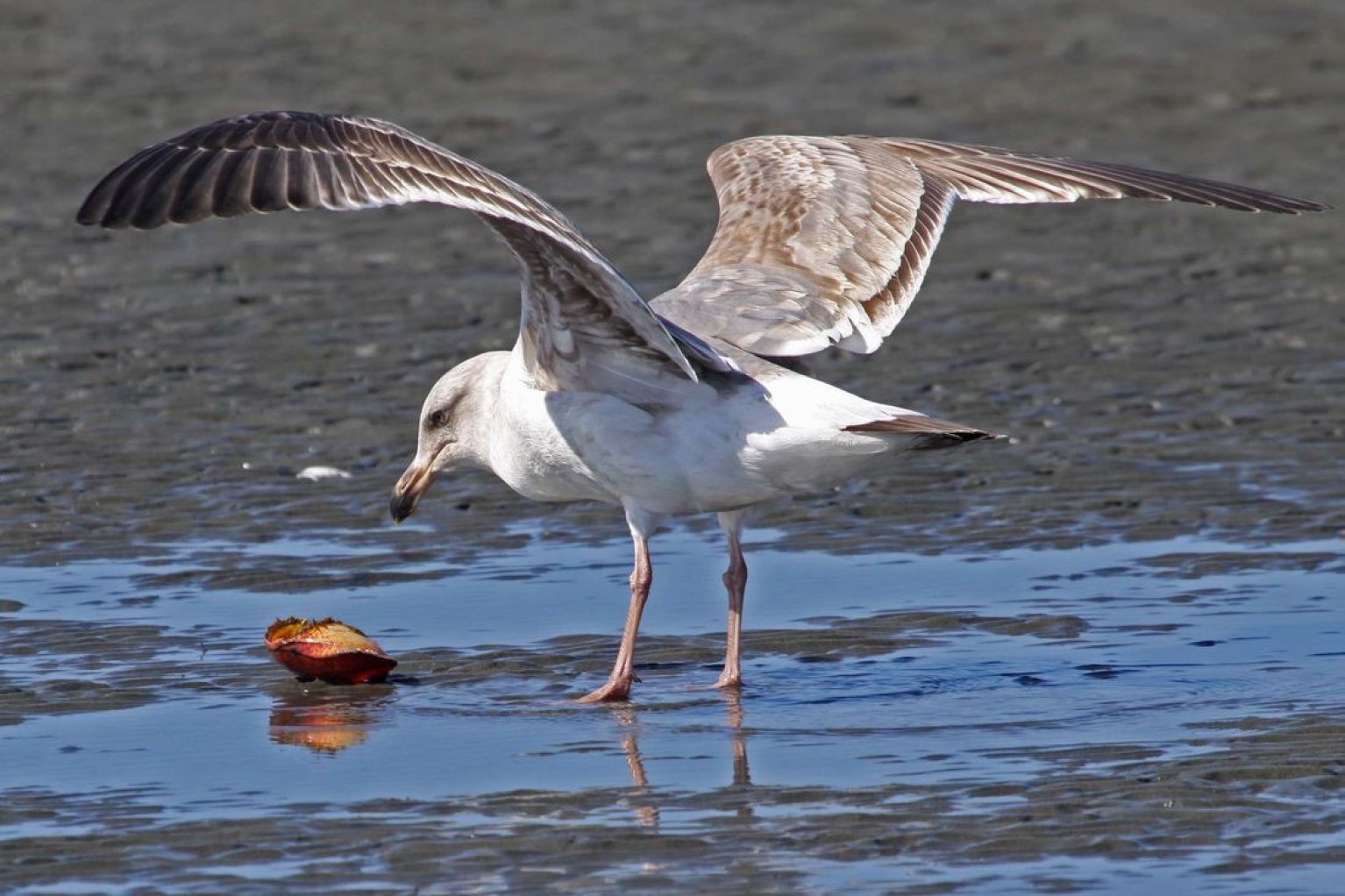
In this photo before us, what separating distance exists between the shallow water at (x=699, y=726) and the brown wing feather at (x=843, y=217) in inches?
40.4

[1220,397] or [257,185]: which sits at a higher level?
[257,185]

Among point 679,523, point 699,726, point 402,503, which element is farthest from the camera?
point 679,523

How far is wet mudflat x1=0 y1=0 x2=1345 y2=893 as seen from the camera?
6117 mm

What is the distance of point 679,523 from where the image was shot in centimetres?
982

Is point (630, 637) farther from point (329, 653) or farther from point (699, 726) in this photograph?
point (329, 653)

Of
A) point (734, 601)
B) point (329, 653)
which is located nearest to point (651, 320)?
point (734, 601)

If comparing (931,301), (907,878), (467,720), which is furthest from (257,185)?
(931,301)

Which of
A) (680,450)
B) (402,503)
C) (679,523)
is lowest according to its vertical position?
(679,523)

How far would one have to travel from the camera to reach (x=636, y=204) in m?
14.4

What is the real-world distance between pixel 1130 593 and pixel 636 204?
20.9 feet

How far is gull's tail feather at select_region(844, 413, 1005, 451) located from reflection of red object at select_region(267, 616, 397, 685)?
5.17ft

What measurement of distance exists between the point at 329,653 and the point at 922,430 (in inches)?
73.9

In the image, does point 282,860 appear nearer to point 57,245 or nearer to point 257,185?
point 257,185

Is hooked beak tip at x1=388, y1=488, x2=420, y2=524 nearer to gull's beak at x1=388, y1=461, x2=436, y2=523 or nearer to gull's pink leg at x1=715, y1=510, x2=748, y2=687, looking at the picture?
gull's beak at x1=388, y1=461, x2=436, y2=523
